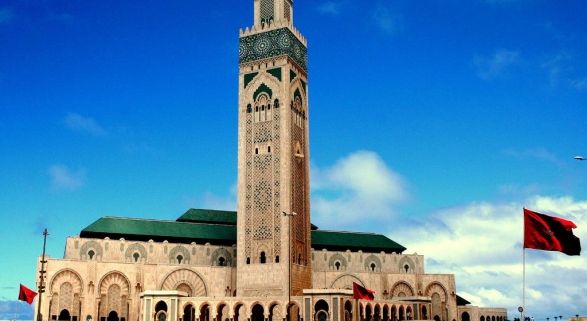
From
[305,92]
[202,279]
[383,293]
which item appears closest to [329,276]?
[383,293]

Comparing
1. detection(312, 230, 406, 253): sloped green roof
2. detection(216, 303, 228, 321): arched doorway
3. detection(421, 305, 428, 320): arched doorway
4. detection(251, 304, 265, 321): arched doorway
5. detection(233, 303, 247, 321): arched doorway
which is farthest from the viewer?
detection(312, 230, 406, 253): sloped green roof

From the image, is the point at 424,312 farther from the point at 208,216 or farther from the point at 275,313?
the point at 208,216

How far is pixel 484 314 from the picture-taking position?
80.1 metres

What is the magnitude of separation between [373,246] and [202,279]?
22.5 meters

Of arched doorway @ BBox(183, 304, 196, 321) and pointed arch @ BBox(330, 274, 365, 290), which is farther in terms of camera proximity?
pointed arch @ BBox(330, 274, 365, 290)

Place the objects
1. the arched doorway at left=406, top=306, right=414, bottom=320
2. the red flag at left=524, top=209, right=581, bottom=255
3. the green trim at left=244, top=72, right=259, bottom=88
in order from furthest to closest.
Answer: the arched doorway at left=406, top=306, right=414, bottom=320 < the green trim at left=244, top=72, right=259, bottom=88 < the red flag at left=524, top=209, right=581, bottom=255

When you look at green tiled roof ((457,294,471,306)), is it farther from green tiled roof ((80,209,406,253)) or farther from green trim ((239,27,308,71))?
green trim ((239,27,308,71))

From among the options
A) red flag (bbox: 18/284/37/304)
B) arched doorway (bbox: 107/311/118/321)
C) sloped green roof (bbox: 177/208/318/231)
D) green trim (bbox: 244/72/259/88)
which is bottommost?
arched doorway (bbox: 107/311/118/321)

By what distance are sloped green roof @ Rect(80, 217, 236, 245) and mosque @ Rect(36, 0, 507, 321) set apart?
4.4 inches

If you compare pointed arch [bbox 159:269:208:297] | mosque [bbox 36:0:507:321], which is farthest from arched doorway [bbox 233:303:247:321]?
pointed arch [bbox 159:269:208:297]

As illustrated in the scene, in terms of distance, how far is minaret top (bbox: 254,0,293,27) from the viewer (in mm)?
68688

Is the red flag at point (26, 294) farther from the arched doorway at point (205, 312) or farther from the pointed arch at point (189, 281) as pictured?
the pointed arch at point (189, 281)

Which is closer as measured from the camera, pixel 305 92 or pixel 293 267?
pixel 293 267

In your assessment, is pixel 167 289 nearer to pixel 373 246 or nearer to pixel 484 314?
pixel 373 246
